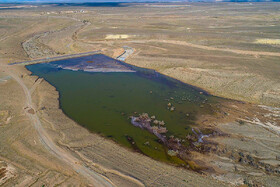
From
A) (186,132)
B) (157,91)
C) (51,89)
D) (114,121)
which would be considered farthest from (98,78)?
(186,132)

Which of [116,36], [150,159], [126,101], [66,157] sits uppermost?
[116,36]

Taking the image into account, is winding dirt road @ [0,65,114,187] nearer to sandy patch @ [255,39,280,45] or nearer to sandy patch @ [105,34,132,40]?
sandy patch @ [105,34,132,40]

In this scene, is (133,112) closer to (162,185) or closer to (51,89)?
(162,185)

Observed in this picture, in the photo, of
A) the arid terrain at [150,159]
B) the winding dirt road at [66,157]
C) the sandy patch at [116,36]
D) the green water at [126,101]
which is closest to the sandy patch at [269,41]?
the arid terrain at [150,159]

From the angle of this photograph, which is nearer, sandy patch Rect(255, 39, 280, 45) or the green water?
the green water

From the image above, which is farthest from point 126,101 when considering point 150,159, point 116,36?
point 116,36

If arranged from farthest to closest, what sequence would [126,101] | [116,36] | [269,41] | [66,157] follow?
[116,36] → [269,41] → [126,101] → [66,157]

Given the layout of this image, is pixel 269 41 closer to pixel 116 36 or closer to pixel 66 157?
pixel 116 36

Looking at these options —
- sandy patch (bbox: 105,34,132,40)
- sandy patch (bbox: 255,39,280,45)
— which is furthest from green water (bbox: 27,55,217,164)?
sandy patch (bbox: 255,39,280,45)
